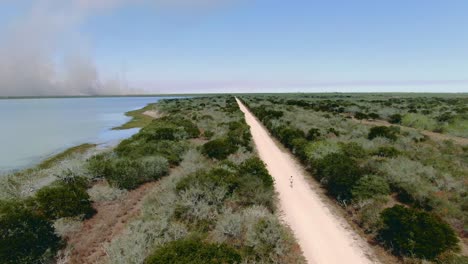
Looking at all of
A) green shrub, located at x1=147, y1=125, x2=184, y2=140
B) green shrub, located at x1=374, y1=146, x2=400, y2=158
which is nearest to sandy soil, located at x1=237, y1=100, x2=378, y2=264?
green shrub, located at x1=374, y1=146, x2=400, y2=158

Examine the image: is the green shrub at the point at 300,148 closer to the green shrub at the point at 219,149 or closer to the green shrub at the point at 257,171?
the green shrub at the point at 219,149

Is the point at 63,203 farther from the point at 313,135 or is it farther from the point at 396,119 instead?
the point at 396,119

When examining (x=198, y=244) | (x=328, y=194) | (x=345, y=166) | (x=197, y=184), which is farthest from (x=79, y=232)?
(x=345, y=166)

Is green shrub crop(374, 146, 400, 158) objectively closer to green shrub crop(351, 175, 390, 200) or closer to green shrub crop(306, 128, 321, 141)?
green shrub crop(351, 175, 390, 200)

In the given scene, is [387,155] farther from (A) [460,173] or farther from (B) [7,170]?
(B) [7,170]

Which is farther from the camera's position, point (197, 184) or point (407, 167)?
point (407, 167)

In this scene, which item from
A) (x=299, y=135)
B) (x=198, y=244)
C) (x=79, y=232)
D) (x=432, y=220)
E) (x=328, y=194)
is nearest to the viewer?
(x=198, y=244)

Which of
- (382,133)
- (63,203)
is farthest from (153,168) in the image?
(382,133)
